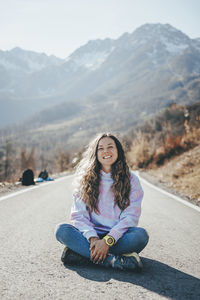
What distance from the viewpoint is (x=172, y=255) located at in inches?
119

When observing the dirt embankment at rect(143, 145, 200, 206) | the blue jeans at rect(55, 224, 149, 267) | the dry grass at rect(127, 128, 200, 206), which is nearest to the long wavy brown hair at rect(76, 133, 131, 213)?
the blue jeans at rect(55, 224, 149, 267)

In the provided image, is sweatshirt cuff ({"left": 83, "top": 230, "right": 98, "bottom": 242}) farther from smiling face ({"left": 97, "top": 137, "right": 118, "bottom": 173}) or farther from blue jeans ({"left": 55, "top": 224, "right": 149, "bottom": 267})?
smiling face ({"left": 97, "top": 137, "right": 118, "bottom": 173})

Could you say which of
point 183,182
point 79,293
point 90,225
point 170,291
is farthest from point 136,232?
point 183,182

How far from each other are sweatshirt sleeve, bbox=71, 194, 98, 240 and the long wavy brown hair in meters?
0.06

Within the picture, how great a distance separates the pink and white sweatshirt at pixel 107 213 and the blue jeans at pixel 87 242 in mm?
64

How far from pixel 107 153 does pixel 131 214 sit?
2.21 ft

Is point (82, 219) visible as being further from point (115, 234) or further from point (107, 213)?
point (115, 234)

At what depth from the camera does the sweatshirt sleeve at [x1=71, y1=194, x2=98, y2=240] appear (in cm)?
270

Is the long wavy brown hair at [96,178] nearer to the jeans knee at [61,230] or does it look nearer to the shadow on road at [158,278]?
the jeans knee at [61,230]

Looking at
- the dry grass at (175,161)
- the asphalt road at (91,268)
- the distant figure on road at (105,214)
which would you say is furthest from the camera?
the dry grass at (175,161)

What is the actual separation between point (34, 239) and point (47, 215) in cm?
152

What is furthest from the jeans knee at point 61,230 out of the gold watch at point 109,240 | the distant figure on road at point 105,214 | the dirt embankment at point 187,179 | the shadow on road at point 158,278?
the dirt embankment at point 187,179

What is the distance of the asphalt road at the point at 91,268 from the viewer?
206cm

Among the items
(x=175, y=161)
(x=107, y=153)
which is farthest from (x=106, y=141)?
(x=175, y=161)
